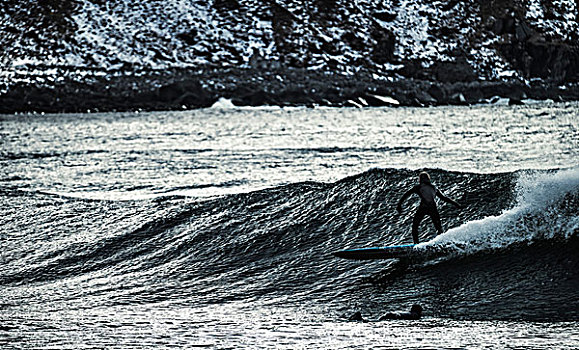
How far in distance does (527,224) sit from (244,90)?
14079 centimetres

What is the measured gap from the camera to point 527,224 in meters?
17.5

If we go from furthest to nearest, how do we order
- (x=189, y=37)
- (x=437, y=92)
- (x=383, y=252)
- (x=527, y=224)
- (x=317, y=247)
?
(x=189, y=37) → (x=437, y=92) → (x=317, y=247) → (x=527, y=224) → (x=383, y=252)

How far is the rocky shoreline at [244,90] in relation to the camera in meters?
152

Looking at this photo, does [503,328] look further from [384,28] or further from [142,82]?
[384,28]

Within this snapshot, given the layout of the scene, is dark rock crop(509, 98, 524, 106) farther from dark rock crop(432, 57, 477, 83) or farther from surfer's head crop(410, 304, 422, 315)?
surfer's head crop(410, 304, 422, 315)

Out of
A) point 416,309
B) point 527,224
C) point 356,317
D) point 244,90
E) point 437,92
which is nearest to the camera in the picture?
point 356,317

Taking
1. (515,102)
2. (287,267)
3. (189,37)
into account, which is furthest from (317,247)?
(189,37)

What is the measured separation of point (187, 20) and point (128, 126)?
82677mm

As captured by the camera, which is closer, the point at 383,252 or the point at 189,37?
the point at 383,252

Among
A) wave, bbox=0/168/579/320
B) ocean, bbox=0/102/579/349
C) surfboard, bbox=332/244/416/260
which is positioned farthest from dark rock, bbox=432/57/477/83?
surfboard, bbox=332/244/416/260

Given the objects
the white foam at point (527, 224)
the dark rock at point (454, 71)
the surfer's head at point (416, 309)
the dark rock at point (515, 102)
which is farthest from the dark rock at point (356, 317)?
the dark rock at point (454, 71)

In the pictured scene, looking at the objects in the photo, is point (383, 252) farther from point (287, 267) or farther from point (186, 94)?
point (186, 94)

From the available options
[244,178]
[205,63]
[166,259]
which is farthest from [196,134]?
[205,63]

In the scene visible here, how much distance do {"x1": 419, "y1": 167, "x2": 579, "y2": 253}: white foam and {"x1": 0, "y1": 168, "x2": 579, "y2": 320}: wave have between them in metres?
0.02
